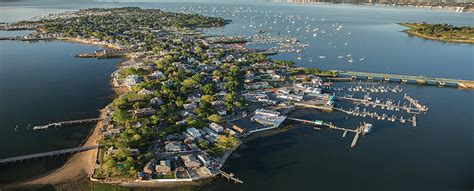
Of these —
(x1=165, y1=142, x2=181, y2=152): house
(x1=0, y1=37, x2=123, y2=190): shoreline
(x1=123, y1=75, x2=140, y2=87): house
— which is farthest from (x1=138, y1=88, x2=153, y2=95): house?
(x1=165, y1=142, x2=181, y2=152): house

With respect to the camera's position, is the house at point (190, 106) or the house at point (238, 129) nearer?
the house at point (238, 129)

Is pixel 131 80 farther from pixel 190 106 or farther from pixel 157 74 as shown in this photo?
pixel 190 106

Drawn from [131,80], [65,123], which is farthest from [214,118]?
[131,80]

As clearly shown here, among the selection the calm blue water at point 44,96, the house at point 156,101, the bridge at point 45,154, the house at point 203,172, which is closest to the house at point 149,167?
the house at point 203,172

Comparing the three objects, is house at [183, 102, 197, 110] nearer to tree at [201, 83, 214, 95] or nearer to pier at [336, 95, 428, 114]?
tree at [201, 83, 214, 95]

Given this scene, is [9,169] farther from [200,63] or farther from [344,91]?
[344,91]

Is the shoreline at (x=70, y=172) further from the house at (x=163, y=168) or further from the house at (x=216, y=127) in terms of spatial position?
the house at (x=216, y=127)
